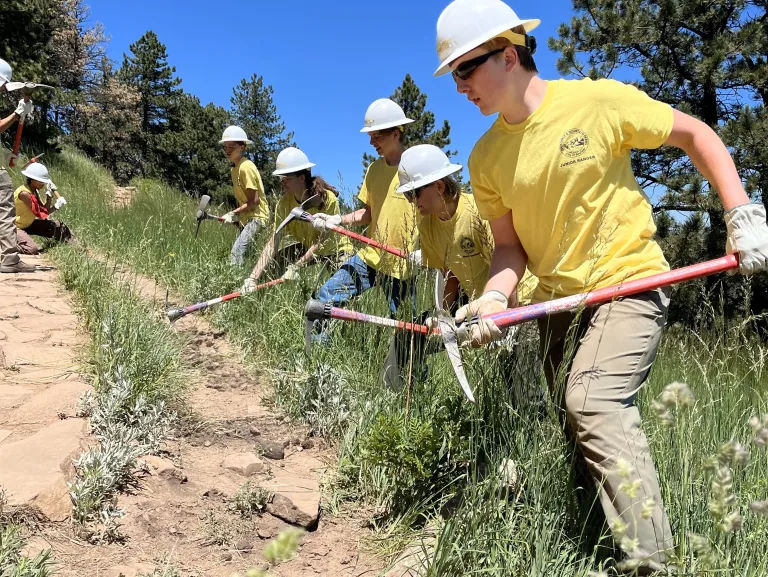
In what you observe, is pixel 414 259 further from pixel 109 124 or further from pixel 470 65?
pixel 109 124

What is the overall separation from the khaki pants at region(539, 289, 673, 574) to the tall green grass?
85mm

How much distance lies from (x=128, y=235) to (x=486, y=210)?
6.08 meters

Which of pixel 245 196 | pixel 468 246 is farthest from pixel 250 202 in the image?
pixel 468 246

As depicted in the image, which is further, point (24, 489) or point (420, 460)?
point (420, 460)

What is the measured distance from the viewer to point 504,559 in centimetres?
165

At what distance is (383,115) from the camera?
411cm

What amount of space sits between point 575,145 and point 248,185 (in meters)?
4.88

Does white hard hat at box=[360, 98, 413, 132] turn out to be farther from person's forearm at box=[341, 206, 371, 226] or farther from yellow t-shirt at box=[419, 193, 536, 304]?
yellow t-shirt at box=[419, 193, 536, 304]

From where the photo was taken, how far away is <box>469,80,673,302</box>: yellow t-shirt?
5.91 feet

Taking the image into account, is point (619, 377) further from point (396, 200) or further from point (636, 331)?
point (396, 200)

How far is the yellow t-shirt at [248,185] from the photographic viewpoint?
6203 mm

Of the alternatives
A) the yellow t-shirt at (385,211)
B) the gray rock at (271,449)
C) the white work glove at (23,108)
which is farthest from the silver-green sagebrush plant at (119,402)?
the white work glove at (23,108)

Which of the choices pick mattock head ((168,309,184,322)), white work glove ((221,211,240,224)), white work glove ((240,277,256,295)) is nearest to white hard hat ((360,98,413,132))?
white work glove ((240,277,256,295))

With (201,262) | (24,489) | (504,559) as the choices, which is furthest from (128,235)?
(504,559)
